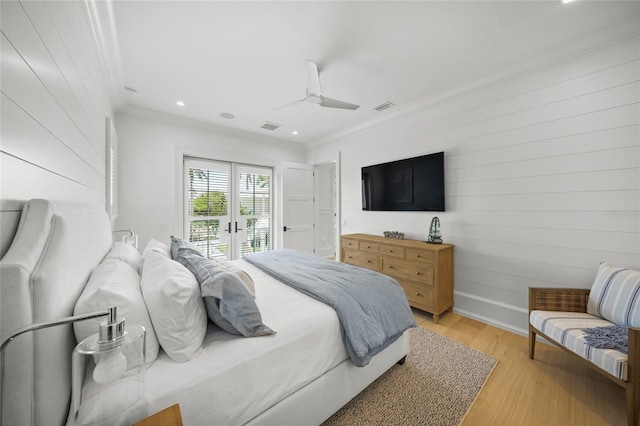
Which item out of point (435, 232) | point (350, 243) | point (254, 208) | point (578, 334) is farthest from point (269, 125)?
point (578, 334)

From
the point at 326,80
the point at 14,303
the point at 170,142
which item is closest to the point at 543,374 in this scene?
the point at 14,303

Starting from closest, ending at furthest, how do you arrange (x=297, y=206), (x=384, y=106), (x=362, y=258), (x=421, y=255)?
(x=421, y=255)
(x=384, y=106)
(x=362, y=258)
(x=297, y=206)

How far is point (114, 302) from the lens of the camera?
90 cm

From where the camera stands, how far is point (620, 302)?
175 centimetres

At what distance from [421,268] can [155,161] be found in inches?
156

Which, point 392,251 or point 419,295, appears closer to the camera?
point 419,295

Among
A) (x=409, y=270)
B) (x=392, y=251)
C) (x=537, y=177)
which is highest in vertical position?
(x=537, y=177)

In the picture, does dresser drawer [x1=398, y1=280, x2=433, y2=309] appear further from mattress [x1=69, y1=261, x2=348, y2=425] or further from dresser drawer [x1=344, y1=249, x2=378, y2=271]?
mattress [x1=69, y1=261, x2=348, y2=425]

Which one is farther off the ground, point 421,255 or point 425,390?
point 421,255

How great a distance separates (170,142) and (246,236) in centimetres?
197

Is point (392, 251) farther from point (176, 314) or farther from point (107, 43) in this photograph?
point (107, 43)

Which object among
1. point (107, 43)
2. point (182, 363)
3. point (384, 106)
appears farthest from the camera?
point (384, 106)

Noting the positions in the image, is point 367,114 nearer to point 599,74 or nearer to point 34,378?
point 599,74

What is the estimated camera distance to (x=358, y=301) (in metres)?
1.65
